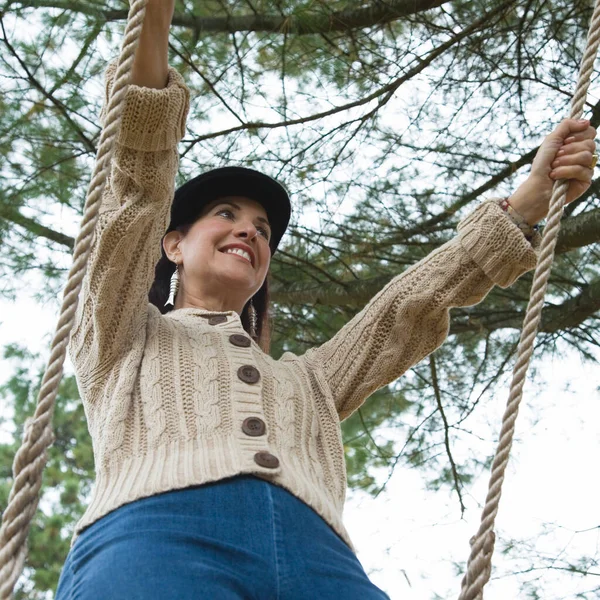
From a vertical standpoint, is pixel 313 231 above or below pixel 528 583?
above

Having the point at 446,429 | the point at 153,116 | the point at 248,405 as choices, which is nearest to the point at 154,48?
the point at 153,116

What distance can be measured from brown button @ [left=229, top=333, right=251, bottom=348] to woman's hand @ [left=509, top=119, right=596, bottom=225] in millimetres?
442

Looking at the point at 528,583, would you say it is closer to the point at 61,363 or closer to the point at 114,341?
the point at 114,341

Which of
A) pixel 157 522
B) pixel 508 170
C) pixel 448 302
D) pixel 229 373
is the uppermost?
pixel 508 170

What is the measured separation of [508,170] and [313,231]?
52 cm

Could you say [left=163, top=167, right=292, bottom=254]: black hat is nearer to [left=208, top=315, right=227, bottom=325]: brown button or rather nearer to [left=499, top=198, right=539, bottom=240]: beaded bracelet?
[left=208, top=315, right=227, bottom=325]: brown button

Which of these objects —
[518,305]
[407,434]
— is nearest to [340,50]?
[518,305]

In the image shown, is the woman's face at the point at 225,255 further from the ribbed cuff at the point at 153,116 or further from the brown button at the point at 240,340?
the ribbed cuff at the point at 153,116

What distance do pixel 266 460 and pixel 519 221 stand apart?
0.56 metres

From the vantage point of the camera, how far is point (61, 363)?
1037mm

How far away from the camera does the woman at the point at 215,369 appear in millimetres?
1139

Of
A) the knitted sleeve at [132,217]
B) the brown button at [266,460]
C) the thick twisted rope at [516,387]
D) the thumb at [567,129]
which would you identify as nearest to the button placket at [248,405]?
the brown button at [266,460]

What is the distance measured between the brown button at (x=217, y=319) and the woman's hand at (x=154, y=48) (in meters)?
0.36

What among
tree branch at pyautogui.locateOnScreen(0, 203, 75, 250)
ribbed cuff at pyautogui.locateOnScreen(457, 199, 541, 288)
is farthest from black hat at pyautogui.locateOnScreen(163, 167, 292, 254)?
tree branch at pyautogui.locateOnScreen(0, 203, 75, 250)
